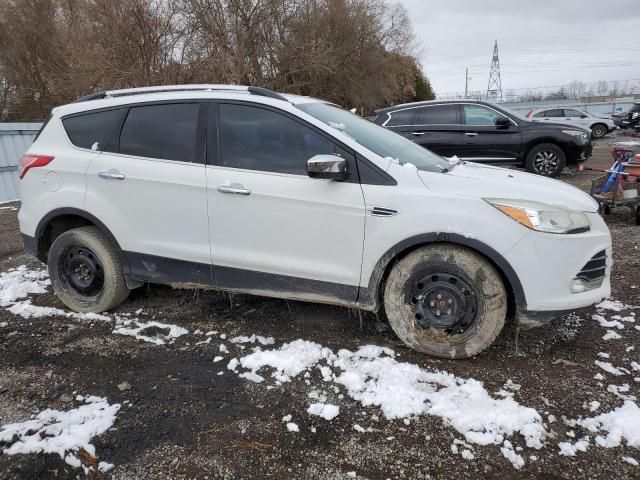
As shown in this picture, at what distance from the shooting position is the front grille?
291 centimetres

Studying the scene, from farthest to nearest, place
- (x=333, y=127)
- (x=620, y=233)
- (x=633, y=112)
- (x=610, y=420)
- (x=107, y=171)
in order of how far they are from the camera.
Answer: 1. (x=633, y=112)
2. (x=620, y=233)
3. (x=107, y=171)
4. (x=333, y=127)
5. (x=610, y=420)

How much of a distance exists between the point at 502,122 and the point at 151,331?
8284 millimetres

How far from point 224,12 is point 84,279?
63.1 feet

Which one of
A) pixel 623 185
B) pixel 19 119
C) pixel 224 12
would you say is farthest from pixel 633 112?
pixel 19 119

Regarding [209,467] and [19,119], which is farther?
[19,119]

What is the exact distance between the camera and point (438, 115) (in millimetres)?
9719

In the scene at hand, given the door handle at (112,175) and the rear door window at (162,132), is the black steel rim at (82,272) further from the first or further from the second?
the rear door window at (162,132)

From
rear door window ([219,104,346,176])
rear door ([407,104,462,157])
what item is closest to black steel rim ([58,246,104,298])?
rear door window ([219,104,346,176])

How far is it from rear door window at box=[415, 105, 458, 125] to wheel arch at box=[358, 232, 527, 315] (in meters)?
7.19

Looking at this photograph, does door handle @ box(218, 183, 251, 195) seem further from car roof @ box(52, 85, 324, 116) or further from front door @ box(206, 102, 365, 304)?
car roof @ box(52, 85, 324, 116)

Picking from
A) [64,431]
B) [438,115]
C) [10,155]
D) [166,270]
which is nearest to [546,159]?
[438,115]

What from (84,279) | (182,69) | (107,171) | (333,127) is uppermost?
(182,69)

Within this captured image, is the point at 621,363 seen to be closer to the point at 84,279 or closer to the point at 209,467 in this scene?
the point at 209,467

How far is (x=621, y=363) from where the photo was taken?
3043 mm
